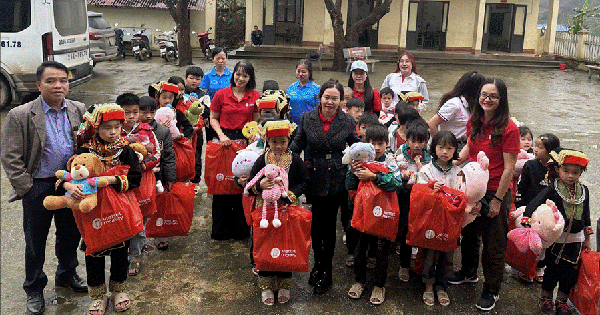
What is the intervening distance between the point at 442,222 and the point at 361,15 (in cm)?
2062

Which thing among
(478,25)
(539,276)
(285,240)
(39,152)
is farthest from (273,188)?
(478,25)

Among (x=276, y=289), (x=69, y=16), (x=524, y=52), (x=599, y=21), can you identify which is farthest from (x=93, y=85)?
(x=599, y=21)

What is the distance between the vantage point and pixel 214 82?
605cm

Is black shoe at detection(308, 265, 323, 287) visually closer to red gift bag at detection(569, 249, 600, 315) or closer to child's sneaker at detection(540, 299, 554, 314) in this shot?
child's sneaker at detection(540, 299, 554, 314)

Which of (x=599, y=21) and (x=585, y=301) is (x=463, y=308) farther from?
(x=599, y=21)

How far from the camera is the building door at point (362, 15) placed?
22281 millimetres

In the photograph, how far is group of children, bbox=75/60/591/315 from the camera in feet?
11.3

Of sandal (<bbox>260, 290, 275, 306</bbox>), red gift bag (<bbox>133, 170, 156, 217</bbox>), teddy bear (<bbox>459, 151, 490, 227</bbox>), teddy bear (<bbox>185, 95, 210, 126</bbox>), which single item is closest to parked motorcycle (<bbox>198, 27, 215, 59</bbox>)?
teddy bear (<bbox>185, 95, 210, 126</bbox>)

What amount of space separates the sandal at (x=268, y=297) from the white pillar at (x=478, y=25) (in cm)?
2024

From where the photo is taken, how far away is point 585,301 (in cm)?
346

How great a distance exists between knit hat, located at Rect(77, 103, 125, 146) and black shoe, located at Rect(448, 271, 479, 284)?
2883 millimetres

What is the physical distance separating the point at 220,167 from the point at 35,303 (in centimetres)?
181

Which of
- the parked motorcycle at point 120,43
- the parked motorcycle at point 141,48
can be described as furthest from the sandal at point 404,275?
the parked motorcycle at point 120,43

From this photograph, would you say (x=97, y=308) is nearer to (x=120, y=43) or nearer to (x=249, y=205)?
(x=249, y=205)
